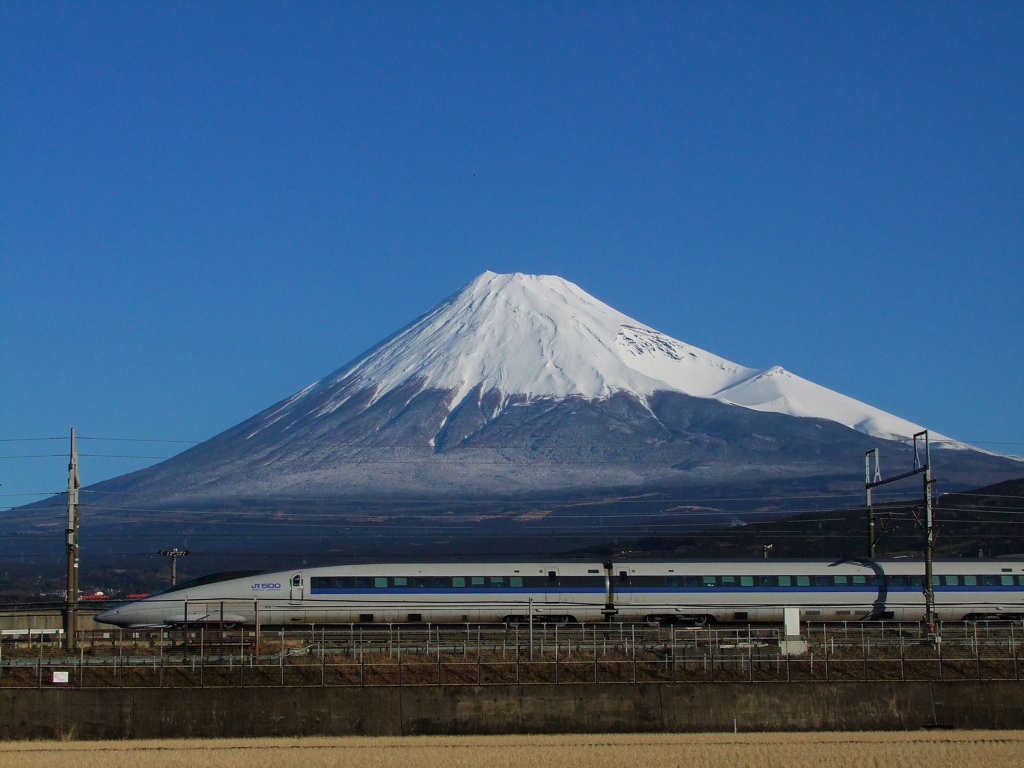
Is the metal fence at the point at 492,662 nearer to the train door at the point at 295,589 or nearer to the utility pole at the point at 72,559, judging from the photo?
the utility pole at the point at 72,559

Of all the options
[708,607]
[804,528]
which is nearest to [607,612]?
[708,607]

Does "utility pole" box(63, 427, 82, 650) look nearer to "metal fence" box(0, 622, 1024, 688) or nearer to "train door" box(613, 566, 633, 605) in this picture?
"metal fence" box(0, 622, 1024, 688)

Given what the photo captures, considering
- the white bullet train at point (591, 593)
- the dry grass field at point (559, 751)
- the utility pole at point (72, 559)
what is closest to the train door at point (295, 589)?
the white bullet train at point (591, 593)

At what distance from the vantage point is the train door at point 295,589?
5719cm

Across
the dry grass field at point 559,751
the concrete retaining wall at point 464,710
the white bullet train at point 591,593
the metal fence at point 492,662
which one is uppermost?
the white bullet train at point 591,593

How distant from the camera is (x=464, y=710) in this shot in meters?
40.7

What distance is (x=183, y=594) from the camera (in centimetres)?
5806

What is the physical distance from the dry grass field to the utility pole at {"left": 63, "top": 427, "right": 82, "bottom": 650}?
7707 mm

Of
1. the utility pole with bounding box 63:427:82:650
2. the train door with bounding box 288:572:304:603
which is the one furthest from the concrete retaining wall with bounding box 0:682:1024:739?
the train door with bounding box 288:572:304:603

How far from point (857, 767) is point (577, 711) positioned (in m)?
9.38

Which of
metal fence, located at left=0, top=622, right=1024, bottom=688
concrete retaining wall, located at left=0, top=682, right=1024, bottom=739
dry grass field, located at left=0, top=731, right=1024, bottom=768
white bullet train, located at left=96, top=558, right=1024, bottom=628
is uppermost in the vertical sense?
white bullet train, located at left=96, top=558, right=1024, bottom=628

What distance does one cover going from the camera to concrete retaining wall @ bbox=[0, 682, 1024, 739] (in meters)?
40.3

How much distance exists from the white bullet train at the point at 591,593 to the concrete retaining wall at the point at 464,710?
14.2 metres

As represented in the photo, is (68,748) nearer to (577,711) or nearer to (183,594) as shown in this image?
(577,711)
